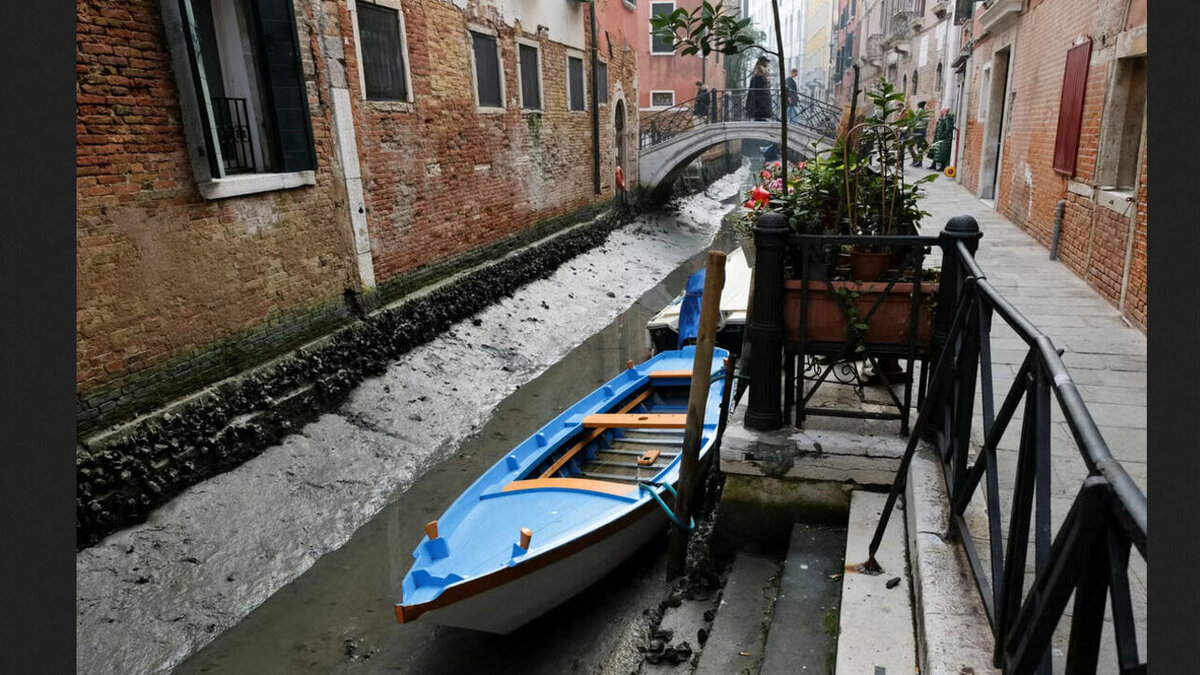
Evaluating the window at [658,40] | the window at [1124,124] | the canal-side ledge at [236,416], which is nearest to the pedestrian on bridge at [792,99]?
the window at [658,40]

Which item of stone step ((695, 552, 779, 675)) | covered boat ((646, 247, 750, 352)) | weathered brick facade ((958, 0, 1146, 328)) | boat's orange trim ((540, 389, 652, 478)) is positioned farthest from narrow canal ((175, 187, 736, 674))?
weathered brick facade ((958, 0, 1146, 328))

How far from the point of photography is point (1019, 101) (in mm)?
8930

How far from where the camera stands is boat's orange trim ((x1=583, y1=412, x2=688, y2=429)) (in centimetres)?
505

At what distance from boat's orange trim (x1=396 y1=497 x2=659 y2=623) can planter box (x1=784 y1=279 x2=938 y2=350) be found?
5.18 feet

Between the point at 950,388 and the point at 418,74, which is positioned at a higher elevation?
the point at 418,74

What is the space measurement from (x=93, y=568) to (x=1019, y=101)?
10.3m

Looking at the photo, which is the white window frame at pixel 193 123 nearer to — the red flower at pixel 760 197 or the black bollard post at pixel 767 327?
the red flower at pixel 760 197

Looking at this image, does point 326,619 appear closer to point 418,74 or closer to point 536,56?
point 418,74

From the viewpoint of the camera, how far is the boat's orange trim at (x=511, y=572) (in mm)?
3422

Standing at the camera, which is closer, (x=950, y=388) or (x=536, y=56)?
(x=950, y=388)

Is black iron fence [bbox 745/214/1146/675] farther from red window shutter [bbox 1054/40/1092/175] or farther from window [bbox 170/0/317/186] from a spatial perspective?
red window shutter [bbox 1054/40/1092/175]

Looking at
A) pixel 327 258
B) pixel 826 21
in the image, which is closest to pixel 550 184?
pixel 327 258

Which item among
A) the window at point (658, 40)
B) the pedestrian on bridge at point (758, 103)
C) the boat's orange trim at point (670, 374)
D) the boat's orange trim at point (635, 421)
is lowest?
the boat's orange trim at point (635, 421)

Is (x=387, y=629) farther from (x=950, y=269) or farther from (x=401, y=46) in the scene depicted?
(x=401, y=46)
